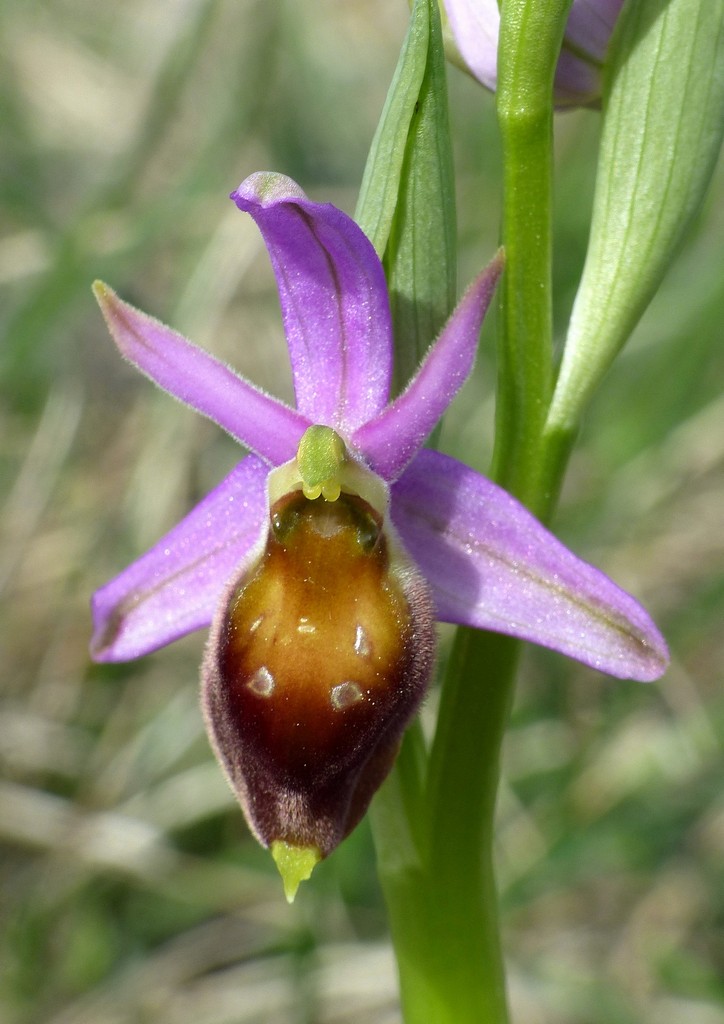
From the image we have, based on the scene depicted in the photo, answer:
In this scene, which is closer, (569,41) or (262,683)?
(262,683)

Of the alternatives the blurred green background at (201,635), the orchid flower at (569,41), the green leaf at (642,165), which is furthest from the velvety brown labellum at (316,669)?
the blurred green background at (201,635)

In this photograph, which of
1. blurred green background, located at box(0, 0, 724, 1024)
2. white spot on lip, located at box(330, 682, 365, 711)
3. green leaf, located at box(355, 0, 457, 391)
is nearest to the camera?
white spot on lip, located at box(330, 682, 365, 711)

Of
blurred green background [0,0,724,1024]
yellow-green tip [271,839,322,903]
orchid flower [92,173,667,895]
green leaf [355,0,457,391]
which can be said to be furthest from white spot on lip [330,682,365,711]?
blurred green background [0,0,724,1024]

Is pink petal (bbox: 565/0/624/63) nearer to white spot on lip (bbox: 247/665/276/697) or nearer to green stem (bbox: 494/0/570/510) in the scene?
green stem (bbox: 494/0/570/510)

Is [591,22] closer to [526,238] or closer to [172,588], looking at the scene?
[526,238]

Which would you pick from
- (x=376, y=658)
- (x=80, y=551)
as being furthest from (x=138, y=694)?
(x=376, y=658)

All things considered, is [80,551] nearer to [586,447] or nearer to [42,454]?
[42,454]

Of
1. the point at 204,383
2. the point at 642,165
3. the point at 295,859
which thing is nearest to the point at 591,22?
the point at 642,165
